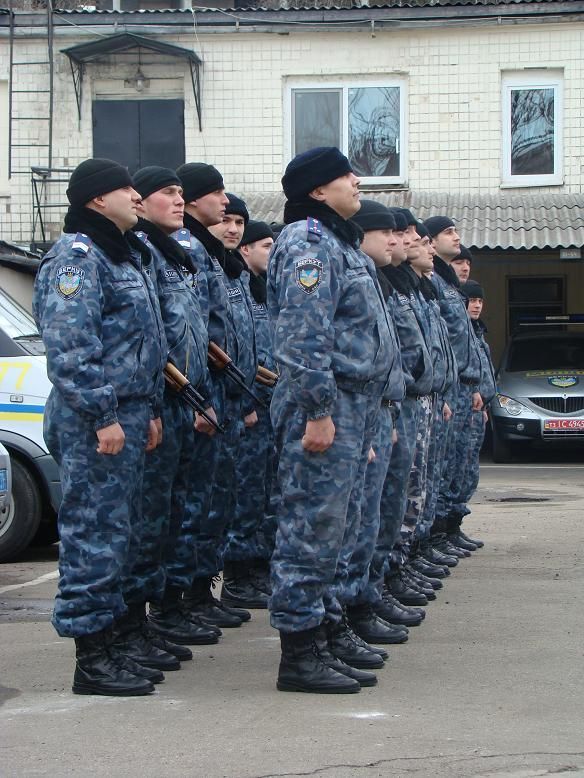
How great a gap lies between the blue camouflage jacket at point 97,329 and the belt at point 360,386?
738 millimetres

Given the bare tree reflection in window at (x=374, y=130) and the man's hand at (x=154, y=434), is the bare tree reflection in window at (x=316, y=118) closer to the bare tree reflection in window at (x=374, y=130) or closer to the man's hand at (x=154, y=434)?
the bare tree reflection in window at (x=374, y=130)

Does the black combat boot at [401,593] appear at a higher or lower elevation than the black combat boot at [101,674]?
lower

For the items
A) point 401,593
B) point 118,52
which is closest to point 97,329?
point 401,593

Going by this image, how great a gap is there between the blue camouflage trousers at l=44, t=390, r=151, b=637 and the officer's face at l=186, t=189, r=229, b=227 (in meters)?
1.88

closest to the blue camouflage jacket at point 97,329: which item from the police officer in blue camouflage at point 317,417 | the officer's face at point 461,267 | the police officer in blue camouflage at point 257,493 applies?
the police officer in blue camouflage at point 317,417

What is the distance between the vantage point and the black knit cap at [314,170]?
5801mm

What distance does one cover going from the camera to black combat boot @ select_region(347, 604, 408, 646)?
6.60 metres

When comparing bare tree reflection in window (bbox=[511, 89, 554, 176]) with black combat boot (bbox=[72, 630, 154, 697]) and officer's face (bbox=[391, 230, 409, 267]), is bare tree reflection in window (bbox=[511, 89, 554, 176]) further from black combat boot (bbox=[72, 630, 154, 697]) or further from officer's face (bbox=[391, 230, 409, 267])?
black combat boot (bbox=[72, 630, 154, 697])

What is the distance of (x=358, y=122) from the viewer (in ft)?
67.1

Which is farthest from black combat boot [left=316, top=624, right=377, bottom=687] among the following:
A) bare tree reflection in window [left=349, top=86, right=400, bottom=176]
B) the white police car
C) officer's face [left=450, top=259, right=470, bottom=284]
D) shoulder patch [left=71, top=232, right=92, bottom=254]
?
bare tree reflection in window [left=349, top=86, right=400, bottom=176]

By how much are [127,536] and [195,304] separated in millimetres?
1336

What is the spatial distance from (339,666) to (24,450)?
4533 mm

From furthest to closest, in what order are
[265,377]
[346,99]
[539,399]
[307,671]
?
1. [346,99]
2. [539,399]
3. [265,377]
4. [307,671]

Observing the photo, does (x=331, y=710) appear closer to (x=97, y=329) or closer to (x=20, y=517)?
(x=97, y=329)
